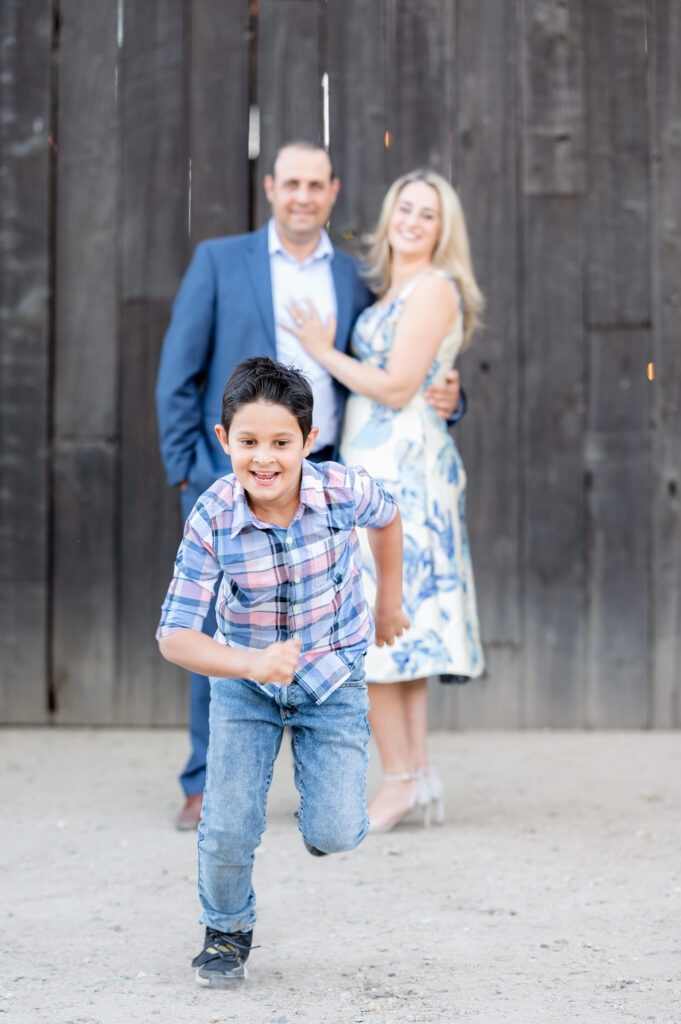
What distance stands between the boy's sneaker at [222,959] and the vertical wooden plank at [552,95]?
2.80m

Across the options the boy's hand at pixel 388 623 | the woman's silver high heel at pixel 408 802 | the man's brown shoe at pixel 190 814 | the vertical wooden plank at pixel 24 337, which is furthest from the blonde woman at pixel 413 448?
the vertical wooden plank at pixel 24 337

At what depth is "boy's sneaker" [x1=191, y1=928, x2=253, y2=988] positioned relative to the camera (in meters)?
2.08

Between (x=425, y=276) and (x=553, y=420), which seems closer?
(x=425, y=276)

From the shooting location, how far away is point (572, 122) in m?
4.09

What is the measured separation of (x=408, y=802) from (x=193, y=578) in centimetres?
133

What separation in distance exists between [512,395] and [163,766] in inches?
65.0

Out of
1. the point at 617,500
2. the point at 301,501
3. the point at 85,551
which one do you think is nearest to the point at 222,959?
the point at 301,501

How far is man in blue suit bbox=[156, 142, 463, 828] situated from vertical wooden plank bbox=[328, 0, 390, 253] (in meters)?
0.86

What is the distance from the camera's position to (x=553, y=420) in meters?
4.10

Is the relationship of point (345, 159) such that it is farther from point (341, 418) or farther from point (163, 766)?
point (163, 766)

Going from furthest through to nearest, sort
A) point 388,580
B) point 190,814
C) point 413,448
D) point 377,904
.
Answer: point 413,448 → point 190,814 → point 377,904 → point 388,580

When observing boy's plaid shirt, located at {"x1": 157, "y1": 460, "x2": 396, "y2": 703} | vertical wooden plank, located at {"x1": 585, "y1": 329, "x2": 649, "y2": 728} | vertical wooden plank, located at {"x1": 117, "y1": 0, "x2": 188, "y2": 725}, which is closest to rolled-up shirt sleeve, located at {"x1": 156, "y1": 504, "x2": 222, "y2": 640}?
boy's plaid shirt, located at {"x1": 157, "y1": 460, "x2": 396, "y2": 703}

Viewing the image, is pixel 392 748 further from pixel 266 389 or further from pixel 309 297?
pixel 266 389

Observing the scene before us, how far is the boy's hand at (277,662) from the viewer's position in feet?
5.90
